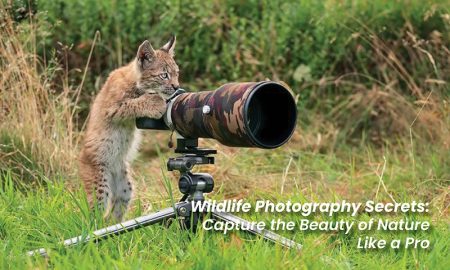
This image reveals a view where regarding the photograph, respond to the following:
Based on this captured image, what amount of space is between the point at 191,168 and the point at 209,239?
13.3 inches

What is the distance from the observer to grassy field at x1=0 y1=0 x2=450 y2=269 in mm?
4074

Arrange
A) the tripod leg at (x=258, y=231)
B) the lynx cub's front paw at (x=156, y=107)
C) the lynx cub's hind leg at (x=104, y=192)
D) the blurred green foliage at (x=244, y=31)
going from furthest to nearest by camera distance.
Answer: the blurred green foliage at (x=244, y=31)
the lynx cub's hind leg at (x=104, y=192)
the lynx cub's front paw at (x=156, y=107)
the tripod leg at (x=258, y=231)

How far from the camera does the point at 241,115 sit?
3.59 metres

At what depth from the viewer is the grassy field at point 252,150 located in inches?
160

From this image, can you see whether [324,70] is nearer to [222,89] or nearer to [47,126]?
[47,126]

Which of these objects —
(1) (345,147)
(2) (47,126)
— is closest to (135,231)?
(2) (47,126)

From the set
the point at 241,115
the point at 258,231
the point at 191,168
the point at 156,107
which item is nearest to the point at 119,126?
the point at 156,107

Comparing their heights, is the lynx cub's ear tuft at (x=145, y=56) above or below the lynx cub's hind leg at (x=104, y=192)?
above

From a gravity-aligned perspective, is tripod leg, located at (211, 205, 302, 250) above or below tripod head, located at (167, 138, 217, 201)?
below

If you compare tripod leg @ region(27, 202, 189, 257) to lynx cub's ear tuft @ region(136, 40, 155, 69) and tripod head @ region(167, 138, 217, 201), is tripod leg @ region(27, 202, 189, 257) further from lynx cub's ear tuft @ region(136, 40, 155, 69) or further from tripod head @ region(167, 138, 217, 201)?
lynx cub's ear tuft @ region(136, 40, 155, 69)

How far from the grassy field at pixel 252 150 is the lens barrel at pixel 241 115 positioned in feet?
1.55

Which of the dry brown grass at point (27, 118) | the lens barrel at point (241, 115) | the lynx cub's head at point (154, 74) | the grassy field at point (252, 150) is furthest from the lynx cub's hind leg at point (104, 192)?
the lens barrel at point (241, 115)

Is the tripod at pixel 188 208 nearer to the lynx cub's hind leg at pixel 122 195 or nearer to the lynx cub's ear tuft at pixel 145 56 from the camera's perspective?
the lynx cub's ear tuft at pixel 145 56

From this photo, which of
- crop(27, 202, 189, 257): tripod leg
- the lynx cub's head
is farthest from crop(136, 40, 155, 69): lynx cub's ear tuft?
crop(27, 202, 189, 257): tripod leg
